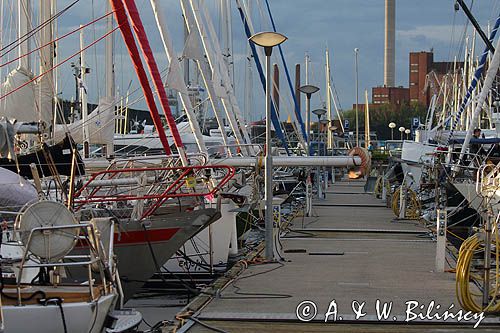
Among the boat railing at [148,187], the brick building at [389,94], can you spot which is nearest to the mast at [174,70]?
the boat railing at [148,187]

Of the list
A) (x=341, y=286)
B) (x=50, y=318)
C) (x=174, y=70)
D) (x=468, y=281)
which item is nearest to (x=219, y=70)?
(x=174, y=70)

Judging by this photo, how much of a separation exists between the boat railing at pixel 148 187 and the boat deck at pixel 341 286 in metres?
1.86

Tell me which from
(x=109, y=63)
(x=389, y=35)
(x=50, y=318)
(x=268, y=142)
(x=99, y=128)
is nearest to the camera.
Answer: (x=50, y=318)

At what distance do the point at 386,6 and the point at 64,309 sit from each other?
137m

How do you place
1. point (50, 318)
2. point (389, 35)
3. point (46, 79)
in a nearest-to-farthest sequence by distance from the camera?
1. point (50, 318)
2. point (46, 79)
3. point (389, 35)

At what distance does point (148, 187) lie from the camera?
18.0m

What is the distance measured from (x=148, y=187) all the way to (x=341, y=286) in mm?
4871

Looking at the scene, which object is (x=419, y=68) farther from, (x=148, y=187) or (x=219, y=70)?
(x=148, y=187)

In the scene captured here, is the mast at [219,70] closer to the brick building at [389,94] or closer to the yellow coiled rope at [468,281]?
the yellow coiled rope at [468,281]

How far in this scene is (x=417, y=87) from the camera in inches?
5723

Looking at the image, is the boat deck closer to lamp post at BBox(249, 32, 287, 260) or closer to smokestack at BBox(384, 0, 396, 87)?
lamp post at BBox(249, 32, 287, 260)

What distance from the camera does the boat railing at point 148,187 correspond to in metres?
16.5

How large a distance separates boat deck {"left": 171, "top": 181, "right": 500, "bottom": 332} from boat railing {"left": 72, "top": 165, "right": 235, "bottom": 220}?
186cm

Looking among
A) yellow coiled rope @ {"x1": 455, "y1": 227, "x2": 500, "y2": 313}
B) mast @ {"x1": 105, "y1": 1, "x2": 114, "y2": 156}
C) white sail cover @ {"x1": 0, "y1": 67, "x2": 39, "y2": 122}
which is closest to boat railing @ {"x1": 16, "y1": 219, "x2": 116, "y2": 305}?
yellow coiled rope @ {"x1": 455, "y1": 227, "x2": 500, "y2": 313}
